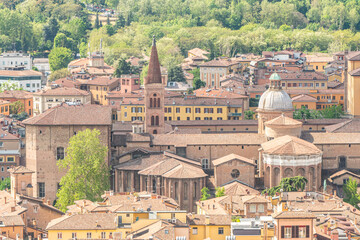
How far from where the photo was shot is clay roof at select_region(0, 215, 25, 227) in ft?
222

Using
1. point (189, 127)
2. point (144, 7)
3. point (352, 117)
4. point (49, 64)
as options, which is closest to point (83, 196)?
point (189, 127)

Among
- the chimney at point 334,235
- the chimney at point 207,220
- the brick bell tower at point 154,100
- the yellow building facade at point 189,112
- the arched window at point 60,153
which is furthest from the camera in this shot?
the yellow building facade at point 189,112

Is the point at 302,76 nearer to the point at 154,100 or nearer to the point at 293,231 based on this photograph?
the point at 154,100

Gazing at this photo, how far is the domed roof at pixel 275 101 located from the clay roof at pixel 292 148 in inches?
249

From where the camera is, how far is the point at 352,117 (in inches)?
4259

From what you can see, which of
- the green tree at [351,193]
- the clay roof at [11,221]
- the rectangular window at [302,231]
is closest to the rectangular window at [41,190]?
the clay roof at [11,221]

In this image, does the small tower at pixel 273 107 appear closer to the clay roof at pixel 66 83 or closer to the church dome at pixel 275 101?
the church dome at pixel 275 101

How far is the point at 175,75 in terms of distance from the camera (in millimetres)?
134125

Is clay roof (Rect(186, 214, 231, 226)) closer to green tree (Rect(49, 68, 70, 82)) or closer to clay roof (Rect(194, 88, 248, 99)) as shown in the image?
clay roof (Rect(194, 88, 248, 99))

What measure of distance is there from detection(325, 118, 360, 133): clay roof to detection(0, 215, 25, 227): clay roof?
31.0 m

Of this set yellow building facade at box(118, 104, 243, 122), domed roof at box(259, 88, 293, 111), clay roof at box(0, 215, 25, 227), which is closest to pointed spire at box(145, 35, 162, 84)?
domed roof at box(259, 88, 293, 111)

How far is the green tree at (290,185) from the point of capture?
80.2m

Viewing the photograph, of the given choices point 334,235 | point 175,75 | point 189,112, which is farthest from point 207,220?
point 175,75

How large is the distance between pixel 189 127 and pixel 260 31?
6996 cm
